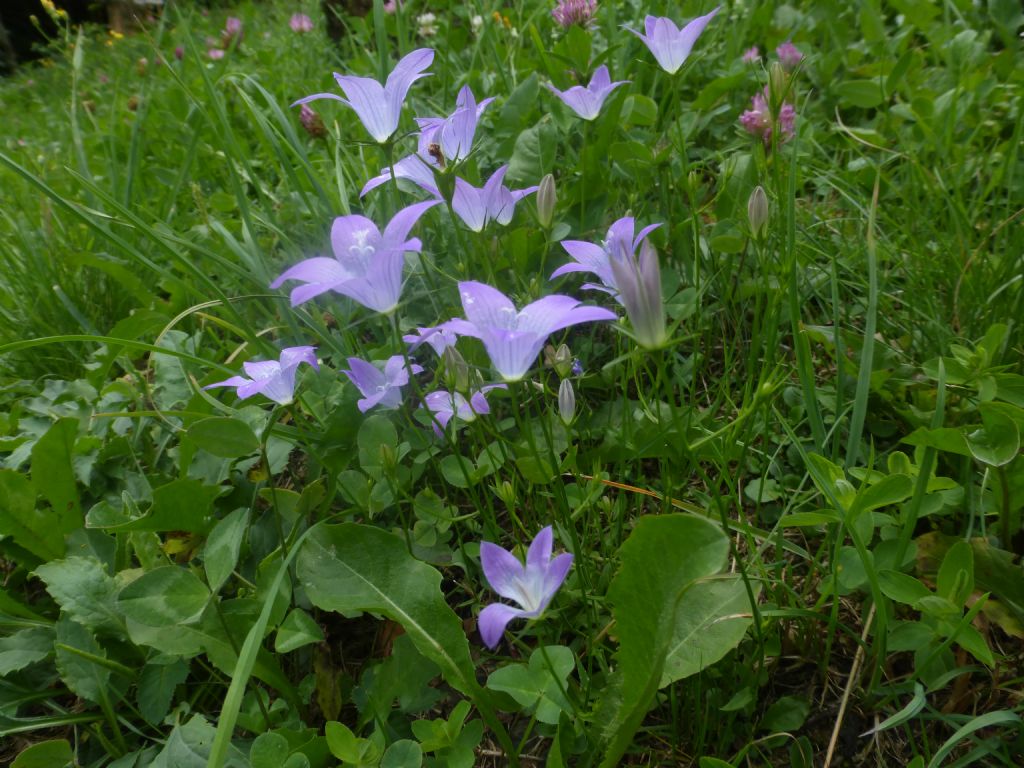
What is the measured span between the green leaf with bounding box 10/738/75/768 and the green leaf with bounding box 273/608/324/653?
41 centimetres

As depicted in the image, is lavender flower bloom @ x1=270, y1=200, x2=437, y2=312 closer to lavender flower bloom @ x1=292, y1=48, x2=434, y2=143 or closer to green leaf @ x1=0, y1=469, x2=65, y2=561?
lavender flower bloom @ x1=292, y1=48, x2=434, y2=143

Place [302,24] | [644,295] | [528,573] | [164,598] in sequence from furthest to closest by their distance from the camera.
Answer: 1. [302,24]
2. [164,598]
3. [528,573]
4. [644,295]

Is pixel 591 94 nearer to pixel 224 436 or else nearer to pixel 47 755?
pixel 224 436

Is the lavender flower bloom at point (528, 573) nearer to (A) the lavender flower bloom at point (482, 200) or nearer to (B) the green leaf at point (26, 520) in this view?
(A) the lavender flower bloom at point (482, 200)

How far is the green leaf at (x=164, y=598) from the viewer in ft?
3.70

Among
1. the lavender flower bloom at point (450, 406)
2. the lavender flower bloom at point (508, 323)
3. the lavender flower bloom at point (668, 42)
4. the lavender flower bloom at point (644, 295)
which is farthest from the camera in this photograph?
the lavender flower bloom at point (668, 42)

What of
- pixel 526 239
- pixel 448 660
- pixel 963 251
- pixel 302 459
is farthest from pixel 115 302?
pixel 963 251

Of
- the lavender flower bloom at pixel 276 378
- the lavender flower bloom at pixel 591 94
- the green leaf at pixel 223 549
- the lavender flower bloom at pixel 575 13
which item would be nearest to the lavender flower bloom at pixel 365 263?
the lavender flower bloom at pixel 276 378

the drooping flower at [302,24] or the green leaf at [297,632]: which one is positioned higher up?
the drooping flower at [302,24]

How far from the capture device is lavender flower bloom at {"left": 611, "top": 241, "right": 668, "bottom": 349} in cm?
80

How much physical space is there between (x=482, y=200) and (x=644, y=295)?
59 cm

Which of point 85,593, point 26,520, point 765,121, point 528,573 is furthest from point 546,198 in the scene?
point 26,520

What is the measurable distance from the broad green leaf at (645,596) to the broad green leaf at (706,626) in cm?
6

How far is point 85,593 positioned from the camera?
1321 mm
